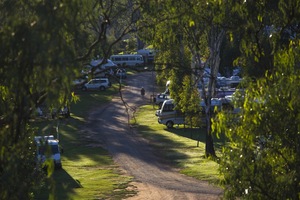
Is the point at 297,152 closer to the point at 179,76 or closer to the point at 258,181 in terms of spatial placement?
the point at 258,181

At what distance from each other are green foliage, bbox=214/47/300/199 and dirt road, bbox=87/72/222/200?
8584mm

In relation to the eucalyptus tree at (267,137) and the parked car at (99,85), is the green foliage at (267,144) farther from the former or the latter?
the parked car at (99,85)

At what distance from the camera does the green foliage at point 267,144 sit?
37.2ft

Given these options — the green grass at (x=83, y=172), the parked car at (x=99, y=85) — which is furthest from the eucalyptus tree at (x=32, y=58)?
the parked car at (x=99, y=85)

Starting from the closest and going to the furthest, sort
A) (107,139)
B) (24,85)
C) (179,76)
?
(24,85) < (107,139) < (179,76)

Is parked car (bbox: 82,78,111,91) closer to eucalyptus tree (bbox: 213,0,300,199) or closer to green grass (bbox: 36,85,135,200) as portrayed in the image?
green grass (bbox: 36,85,135,200)

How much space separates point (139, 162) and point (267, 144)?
24386 mm

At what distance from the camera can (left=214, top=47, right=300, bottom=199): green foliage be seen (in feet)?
37.2

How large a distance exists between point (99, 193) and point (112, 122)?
75.9ft

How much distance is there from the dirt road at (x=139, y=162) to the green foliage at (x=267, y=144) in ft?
28.2

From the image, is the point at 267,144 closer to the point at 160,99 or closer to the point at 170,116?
the point at 170,116

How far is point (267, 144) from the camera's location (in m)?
11.7

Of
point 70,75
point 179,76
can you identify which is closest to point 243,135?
point 70,75

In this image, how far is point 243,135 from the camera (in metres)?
11.8
